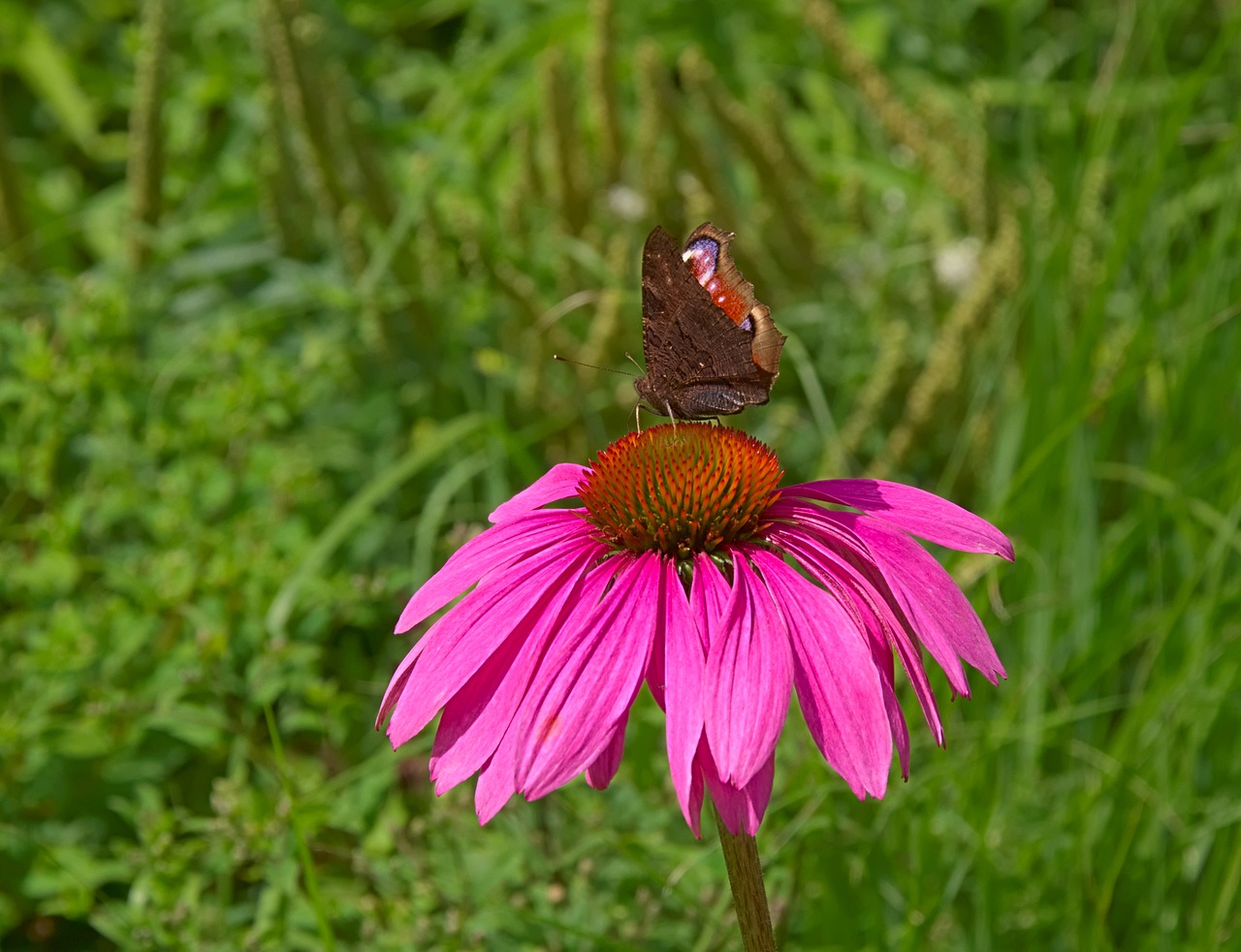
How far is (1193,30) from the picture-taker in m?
4.33

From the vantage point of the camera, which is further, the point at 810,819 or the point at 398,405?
the point at 398,405

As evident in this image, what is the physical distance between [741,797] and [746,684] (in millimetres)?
93

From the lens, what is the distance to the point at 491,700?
46.8 inches

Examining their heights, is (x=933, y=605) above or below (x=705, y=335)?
below

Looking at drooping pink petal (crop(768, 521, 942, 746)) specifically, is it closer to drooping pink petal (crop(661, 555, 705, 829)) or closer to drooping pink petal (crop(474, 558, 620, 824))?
drooping pink petal (crop(661, 555, 705, 829))

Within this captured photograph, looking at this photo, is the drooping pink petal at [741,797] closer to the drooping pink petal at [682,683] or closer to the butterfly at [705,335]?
the drooping pink petal at [682,683]

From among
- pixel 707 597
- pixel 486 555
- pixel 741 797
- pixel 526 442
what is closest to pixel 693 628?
pixel 707 597

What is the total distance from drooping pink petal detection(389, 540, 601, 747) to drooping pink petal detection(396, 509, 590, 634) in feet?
0.13

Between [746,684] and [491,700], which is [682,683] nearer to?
[746,684]

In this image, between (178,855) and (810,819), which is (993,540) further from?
(178,855)

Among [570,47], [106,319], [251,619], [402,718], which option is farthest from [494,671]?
[570,47]

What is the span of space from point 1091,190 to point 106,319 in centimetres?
218

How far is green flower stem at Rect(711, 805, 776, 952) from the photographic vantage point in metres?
1.10

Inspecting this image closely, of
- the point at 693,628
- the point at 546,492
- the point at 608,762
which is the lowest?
the point at 608,762
